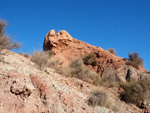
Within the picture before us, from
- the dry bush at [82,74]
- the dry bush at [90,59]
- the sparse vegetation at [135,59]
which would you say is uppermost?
the sparse vegetation at [135,59]

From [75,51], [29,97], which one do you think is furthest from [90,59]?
[29,97]

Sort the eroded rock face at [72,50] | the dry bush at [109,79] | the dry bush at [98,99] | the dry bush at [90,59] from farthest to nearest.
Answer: the eroded rock face at [72,50] → the dry bush at [90,59] → the dry bush at [109,79] → the dry bush at [98,99]

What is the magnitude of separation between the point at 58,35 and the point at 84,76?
7859 mm

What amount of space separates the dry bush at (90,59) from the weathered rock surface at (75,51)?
41cm

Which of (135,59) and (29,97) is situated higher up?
(135,59)

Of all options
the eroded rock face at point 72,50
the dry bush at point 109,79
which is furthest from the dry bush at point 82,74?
the eroded rock face at point 72,50

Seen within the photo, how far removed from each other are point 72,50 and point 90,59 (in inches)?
103

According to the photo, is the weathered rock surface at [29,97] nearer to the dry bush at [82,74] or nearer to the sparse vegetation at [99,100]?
the sparse vegetation at [99,100]

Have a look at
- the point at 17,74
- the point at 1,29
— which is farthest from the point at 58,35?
the point at 17,74

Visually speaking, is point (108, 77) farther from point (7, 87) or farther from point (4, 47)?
point (7, 87)

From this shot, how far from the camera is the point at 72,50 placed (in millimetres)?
17922

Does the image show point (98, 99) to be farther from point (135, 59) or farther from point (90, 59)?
point (135, 59)

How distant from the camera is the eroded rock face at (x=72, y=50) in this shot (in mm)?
16275

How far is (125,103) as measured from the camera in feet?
33.6
